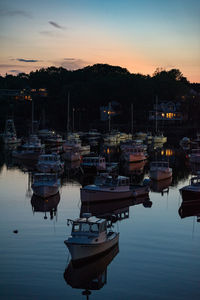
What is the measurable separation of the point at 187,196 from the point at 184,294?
82.5 ft

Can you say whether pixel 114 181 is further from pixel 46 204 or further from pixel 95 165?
pixel 95 165

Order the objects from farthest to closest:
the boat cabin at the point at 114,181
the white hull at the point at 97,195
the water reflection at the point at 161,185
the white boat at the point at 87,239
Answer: the water reflection at the point at 161,185, the boat cabin at the point at 114,181, the white hull at the point at 97,195, the white boat at the point at 87,239

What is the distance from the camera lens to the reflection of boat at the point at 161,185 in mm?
61625

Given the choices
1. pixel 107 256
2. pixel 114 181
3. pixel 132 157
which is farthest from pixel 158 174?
pixel 107 256

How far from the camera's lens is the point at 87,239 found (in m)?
31.6

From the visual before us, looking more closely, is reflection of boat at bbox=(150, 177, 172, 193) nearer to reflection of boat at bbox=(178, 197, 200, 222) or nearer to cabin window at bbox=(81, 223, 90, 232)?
reflection of boat at bbox=(178, 197, 200, 222)

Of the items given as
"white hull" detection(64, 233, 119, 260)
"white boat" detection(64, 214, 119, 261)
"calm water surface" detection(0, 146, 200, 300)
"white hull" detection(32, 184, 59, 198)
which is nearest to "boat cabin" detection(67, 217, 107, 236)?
"white boat" detection(64, 214, 119, 261)

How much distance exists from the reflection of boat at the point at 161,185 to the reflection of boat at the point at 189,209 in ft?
28.5

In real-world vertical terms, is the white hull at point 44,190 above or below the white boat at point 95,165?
below

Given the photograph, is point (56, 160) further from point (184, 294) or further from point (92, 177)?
point (184, 294)

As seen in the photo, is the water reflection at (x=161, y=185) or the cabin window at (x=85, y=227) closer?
the cabin window at (x=85, y=227)

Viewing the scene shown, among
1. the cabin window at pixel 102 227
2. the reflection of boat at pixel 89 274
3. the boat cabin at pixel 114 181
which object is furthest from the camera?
the boat cabin at pixel 114 181

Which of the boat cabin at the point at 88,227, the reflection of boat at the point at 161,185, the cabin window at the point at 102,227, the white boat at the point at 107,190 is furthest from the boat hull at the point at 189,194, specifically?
the boat cabin at the point at 88,227

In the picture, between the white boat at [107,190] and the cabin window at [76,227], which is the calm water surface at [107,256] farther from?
the cabin window at [76,227]
